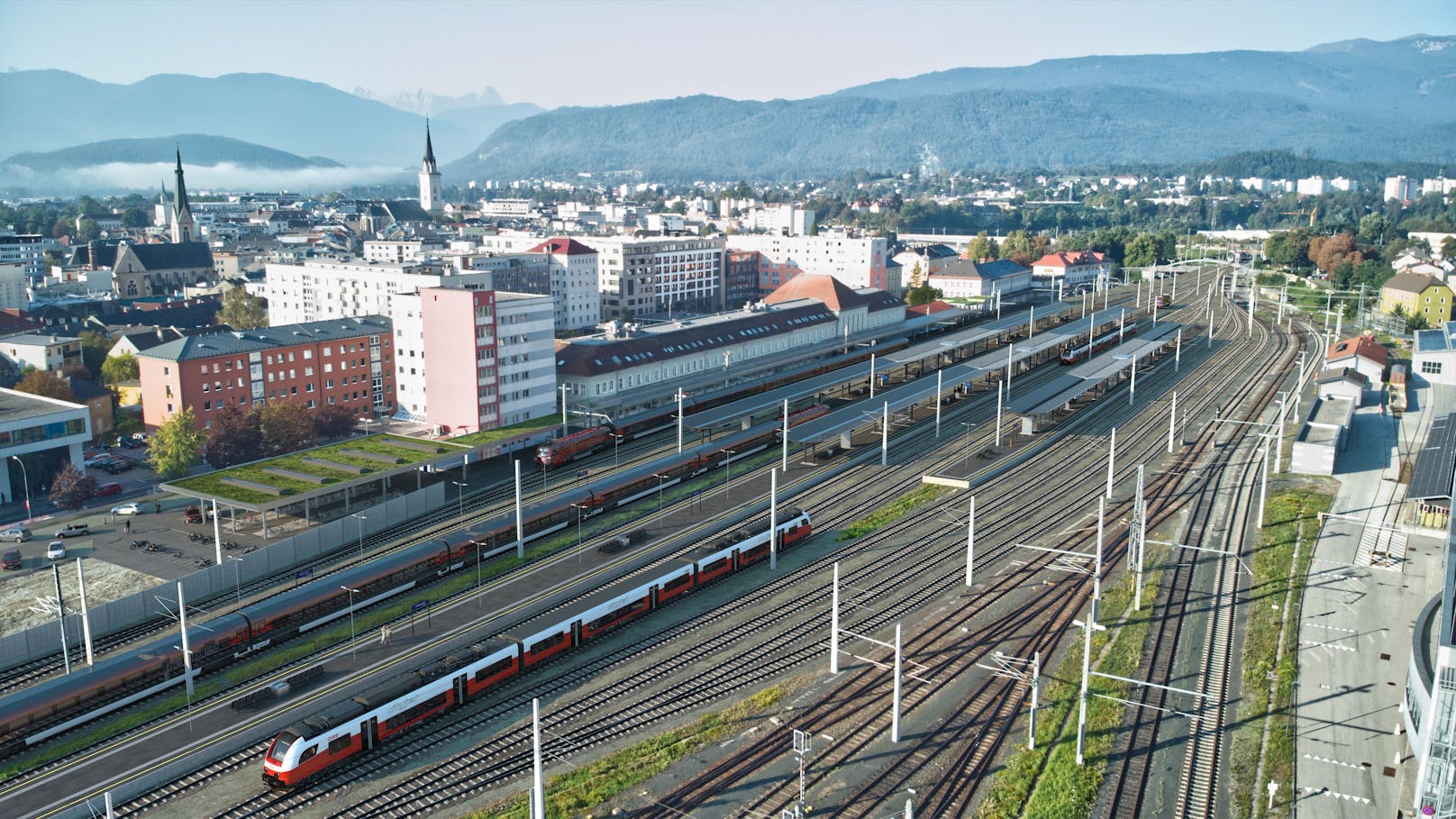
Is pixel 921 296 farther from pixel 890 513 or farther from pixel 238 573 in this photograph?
pixel 238 573

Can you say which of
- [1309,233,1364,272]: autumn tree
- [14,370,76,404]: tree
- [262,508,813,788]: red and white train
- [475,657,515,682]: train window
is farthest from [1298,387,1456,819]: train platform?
[1309,233,1364,272]: autumn tree

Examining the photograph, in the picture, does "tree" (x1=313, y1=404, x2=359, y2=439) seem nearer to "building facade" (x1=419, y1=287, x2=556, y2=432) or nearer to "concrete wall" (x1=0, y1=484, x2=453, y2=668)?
"building facade" (x1=419, y1=287, x2=556, y2=432)

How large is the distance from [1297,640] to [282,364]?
206 ft

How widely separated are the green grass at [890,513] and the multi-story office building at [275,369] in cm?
4036

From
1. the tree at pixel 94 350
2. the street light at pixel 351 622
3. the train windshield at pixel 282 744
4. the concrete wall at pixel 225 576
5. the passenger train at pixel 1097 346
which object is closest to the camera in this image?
the train windshield at pixel 282 744

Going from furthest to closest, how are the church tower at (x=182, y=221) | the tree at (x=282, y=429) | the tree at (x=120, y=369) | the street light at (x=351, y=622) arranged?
the church tower at (x=182, y=221) → the tree at (x=120, y=369) → the tree at (x=282, y=429) → the street light at (x=351, y=622)

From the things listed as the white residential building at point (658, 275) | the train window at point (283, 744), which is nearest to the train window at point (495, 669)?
the train window at point (283, 744)

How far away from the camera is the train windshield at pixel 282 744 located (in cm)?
2920

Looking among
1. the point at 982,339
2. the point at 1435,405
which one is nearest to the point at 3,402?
the point at 982,339

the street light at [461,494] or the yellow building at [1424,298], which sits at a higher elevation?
the yellow building at [1424,298]

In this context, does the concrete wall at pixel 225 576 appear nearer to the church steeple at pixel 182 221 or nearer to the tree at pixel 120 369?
the tree at pixel 120 369

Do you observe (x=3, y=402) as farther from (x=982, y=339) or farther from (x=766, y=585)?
(x=982, y=339)

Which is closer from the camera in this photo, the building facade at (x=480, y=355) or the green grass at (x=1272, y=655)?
the green grass at (x=1272, y=655)

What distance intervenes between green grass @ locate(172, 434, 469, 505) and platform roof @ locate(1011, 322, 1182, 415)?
3784cm
